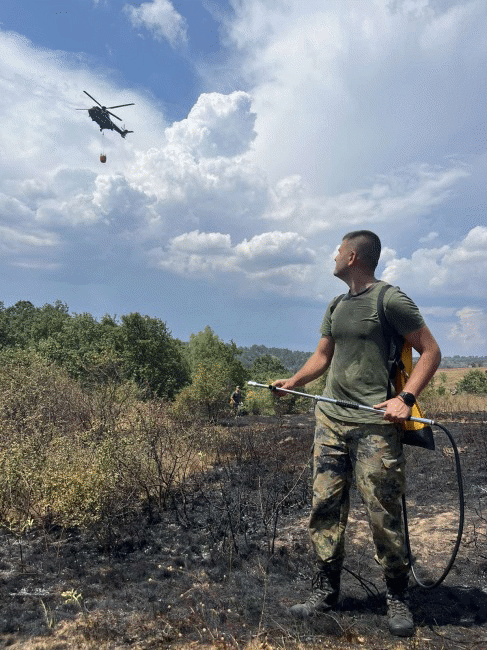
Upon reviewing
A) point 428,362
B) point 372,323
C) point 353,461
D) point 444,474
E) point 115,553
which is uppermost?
point 372,323

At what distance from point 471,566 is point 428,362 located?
1.91m

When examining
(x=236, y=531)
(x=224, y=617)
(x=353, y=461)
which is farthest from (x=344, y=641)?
(x=236, y=531)

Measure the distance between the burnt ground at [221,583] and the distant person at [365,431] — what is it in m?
0.27

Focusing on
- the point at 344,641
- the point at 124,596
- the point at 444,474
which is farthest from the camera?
the point at 444,474

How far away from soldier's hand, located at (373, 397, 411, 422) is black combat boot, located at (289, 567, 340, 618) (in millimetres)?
1015

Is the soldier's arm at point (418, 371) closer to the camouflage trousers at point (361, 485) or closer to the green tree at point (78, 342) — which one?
the camouflage trousers at point (361, 485)

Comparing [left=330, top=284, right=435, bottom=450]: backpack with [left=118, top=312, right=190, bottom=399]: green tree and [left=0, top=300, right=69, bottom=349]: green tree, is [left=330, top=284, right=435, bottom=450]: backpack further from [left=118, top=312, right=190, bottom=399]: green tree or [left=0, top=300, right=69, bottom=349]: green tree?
[left=0, top=300, right=69, bottom=349]: green tree

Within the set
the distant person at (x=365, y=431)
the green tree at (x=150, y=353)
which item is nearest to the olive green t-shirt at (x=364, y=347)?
the distant person at (x=365, y=431)

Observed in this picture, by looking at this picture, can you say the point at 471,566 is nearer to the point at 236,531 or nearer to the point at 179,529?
the point at 236,531

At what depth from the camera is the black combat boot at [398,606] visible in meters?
2.71

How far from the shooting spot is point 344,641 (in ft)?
8.71

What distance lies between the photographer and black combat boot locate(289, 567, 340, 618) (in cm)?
290

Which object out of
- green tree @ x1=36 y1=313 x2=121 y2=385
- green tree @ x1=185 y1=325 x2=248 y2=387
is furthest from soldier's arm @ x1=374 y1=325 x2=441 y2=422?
green tree @ x1=36 y1=313 x2=121 y2=385

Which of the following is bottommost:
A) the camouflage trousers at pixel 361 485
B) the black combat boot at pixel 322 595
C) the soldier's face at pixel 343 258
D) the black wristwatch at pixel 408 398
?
the black combat boot at pixel 322 595
